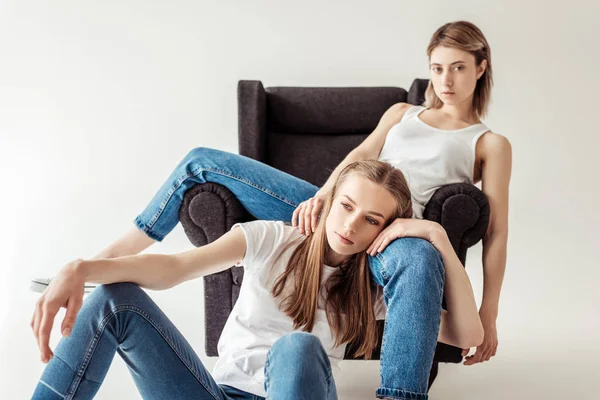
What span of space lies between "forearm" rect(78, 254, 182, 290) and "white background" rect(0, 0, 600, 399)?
6.24ft

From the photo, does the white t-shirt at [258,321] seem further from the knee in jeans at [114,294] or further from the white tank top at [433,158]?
the white tank top at [433,158]

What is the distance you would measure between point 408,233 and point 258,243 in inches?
14.6

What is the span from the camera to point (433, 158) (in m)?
2.63

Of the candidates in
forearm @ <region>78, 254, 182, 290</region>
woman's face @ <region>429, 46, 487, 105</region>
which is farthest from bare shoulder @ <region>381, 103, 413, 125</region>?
forearm @ <region>78, 254, 182, 290</region>

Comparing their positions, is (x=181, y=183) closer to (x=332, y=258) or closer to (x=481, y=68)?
(x=332, y=258)

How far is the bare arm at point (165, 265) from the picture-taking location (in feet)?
5.52

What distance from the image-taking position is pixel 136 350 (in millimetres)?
1759

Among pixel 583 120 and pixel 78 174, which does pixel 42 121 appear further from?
pixel 583 120

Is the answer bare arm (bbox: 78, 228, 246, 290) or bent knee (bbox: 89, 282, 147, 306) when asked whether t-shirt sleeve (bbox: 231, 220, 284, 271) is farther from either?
bent knee (bbox: 89, 282, 147, 306)

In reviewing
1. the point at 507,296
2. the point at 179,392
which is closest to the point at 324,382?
the point at 179,392

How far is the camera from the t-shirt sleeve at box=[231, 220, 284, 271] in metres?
2.02

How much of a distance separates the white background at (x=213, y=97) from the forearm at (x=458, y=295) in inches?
69.2

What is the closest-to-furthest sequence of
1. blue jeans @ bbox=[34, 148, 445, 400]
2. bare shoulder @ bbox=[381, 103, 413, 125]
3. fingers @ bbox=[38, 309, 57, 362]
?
fingers @ bbox=[38, 309, 57, 362] → blue jeans @ bbox=[34, 148, 445, 400] → bare shoulder @ bbox=[381, 103, 413, 125]

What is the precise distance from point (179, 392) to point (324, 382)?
34 cm
